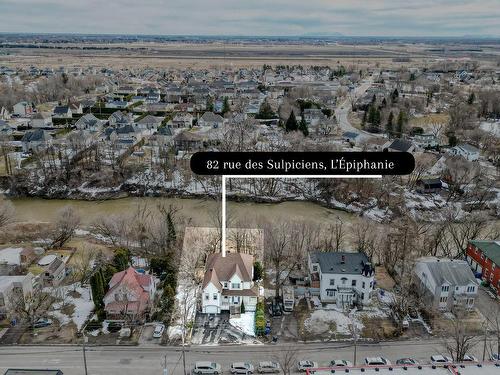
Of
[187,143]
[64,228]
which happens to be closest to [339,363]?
[64,228]

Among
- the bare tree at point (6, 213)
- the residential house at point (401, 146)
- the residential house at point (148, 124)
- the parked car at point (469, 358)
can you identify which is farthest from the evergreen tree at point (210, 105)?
the parked car at point (469, 358)

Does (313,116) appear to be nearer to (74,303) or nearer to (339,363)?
(74,303)

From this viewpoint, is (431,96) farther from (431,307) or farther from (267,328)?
(267,328)

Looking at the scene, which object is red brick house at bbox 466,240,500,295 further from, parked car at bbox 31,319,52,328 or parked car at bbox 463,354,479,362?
parked car at bbox 31,319,52,328

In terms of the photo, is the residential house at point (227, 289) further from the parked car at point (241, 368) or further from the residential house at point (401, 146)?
the residential house at point (401, 146)

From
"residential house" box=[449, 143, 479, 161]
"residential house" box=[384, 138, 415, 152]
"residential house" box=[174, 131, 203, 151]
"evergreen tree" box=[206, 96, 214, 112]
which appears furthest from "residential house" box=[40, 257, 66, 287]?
"evergreen tree" box=[206, 96, 214, 112]

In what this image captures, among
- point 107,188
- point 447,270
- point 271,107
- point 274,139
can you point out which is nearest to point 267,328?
point 447,270
